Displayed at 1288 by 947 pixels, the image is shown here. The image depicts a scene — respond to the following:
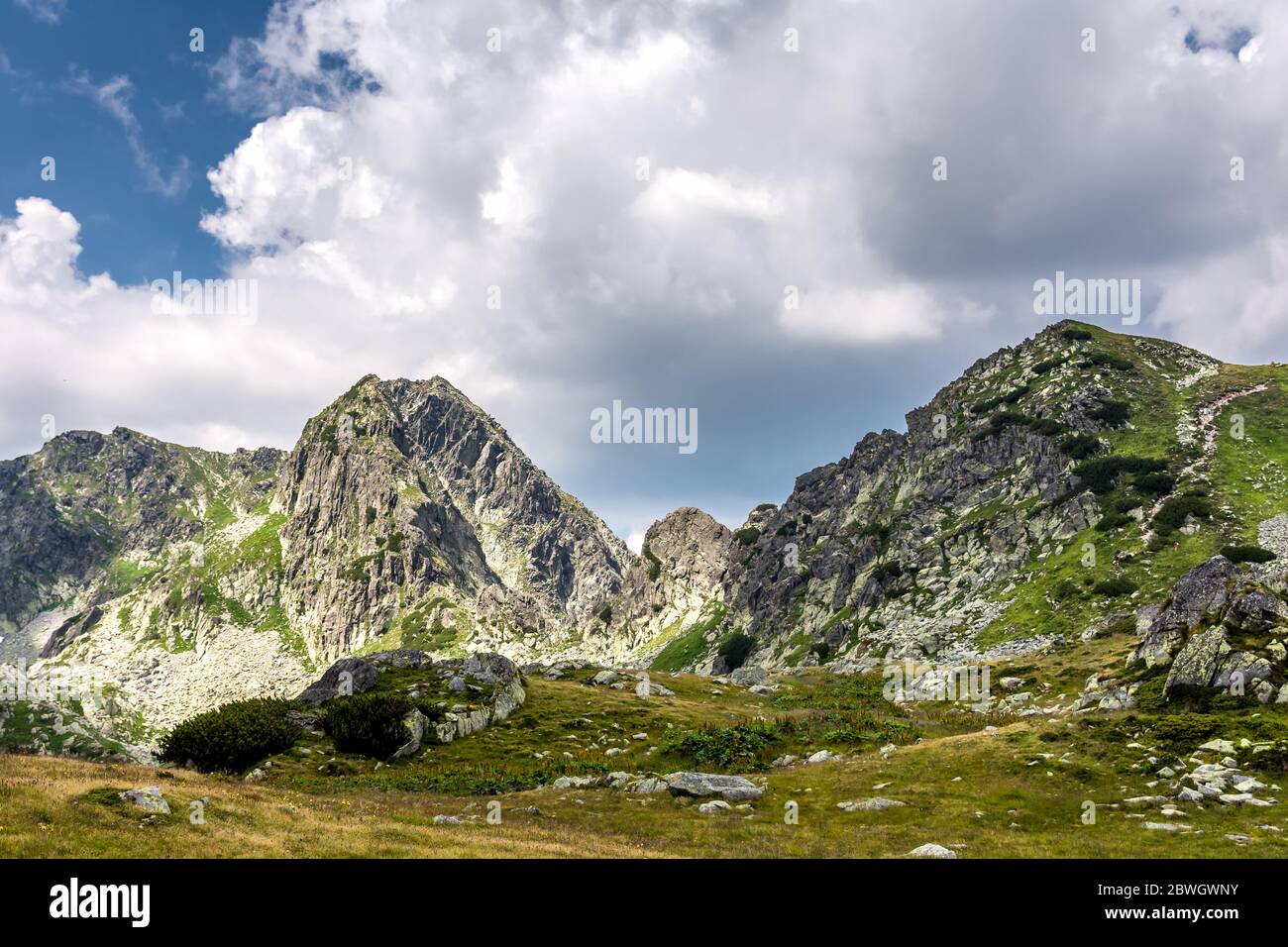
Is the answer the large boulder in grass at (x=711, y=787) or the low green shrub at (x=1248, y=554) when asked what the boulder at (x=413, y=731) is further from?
the low green shrub at (x=1248, y=554)

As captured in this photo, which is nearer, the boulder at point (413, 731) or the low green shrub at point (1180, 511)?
the boulder at point (413, 731)

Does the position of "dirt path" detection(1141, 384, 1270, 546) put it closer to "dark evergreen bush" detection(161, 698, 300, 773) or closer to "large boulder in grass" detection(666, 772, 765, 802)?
"large boulder in grass" detection(666, 772, 765, 802)

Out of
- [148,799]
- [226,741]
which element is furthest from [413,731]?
[148,799]

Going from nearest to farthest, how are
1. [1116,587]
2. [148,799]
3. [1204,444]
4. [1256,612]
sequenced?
[148,799]
[1256,612]
[1116,587]
[1204,444]

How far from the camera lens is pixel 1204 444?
129m

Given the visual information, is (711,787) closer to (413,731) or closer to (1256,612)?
(413,731)

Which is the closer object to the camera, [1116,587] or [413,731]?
[413,731]

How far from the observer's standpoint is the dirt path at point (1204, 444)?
110819 mm

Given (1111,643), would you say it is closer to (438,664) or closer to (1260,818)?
(1260,818)

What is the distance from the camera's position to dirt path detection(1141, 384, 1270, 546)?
364ft

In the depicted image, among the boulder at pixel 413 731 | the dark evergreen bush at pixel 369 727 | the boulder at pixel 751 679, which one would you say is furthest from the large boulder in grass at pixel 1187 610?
the dark evergreen bush at pixel 369 727
